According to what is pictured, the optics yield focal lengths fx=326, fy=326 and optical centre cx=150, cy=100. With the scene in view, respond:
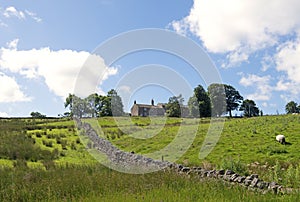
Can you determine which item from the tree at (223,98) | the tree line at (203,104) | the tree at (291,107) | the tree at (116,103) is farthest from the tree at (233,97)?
the tree at (116,103)

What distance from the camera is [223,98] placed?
239 feet

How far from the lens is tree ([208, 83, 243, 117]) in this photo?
62.6m

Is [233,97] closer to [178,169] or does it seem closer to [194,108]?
[194,108]

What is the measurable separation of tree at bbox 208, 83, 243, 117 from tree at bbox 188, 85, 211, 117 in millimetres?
1201

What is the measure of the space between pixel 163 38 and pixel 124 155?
22.4ft

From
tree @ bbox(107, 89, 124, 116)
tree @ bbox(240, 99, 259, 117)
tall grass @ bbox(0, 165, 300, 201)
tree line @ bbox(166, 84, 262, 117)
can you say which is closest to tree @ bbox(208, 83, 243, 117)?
tree line @ bbox(166, 84, 262, 117)

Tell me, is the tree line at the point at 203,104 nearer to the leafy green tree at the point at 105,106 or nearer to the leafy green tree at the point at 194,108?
the leafy green tree at the point at 194,108

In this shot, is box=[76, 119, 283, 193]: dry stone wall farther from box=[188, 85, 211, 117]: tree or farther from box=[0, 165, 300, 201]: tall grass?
box=[188, 85, 211, 117]: tree

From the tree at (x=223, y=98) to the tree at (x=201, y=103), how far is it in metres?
1.20

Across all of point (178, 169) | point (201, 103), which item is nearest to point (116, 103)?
point (178, 169)

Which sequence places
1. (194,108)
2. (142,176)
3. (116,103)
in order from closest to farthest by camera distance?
(142,176) → (116,103) → (194,108)

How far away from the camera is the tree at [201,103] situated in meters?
63.5

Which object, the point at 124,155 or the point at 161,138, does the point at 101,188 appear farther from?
the point at 161,138

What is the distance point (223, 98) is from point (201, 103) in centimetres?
861
